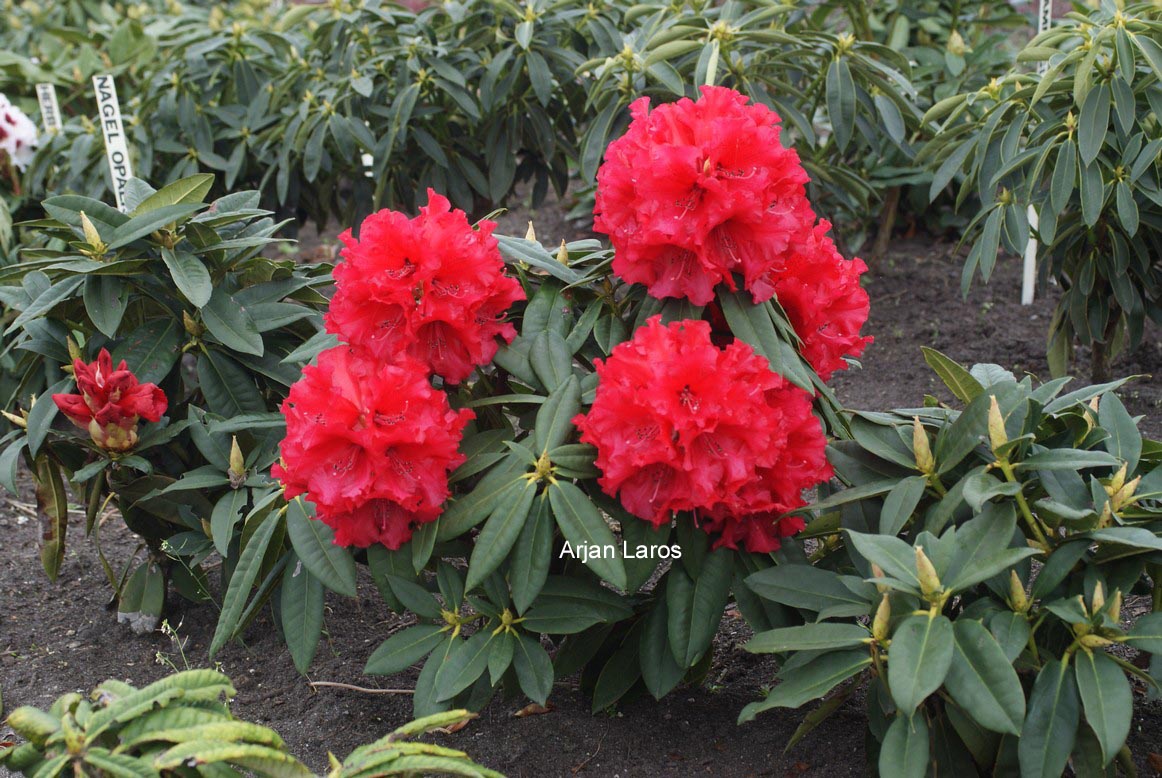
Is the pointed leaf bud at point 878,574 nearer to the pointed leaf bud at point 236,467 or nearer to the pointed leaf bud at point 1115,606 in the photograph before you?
the pointed leaf bud at point 1115,606

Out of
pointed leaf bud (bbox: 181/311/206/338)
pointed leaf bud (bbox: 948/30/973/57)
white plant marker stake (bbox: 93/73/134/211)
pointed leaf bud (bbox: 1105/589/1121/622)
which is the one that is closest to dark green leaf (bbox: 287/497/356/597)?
pointed leaf bud (bbox: 181/311/206/338)

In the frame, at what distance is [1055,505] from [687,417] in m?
0.52

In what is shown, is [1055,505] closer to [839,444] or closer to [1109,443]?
[1109,443]

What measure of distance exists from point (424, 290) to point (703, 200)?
447 mm

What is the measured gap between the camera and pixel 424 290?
175 centimetres

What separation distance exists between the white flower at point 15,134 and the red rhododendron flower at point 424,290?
2.94m

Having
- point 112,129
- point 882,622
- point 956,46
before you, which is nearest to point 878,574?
point 882,622

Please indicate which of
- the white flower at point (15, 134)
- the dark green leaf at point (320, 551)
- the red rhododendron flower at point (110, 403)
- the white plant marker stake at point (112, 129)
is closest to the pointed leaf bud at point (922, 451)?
the dark green leaf at point (320, 551)

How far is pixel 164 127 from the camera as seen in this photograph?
424 cm

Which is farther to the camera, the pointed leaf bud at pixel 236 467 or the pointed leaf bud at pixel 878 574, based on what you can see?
the pointed leaf bud at pixel 236 467

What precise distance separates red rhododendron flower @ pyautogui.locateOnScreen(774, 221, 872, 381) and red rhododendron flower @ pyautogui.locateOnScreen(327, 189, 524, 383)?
1.54 ft

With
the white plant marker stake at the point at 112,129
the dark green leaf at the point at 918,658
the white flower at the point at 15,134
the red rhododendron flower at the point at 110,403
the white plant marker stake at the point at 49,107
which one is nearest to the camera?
the dark green leaf at the point at 918,658

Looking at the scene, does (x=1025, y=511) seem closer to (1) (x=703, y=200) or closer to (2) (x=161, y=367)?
(1) (x=703, y=200)

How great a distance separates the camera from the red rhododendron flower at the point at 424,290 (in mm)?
1751
